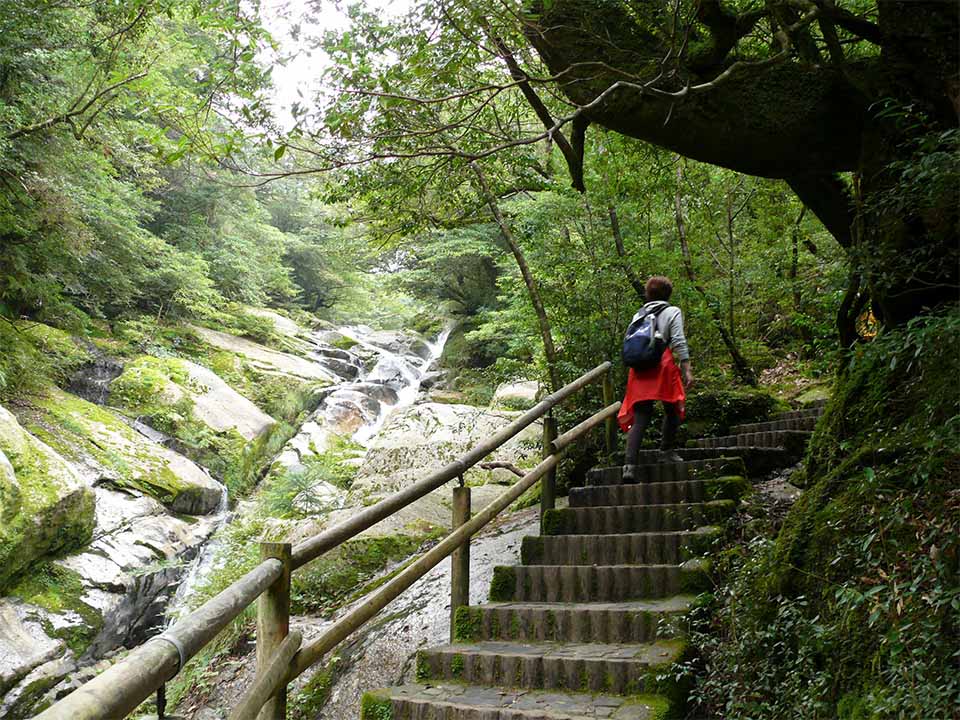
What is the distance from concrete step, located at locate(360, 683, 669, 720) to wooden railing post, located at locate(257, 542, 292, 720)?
1082 millimetres

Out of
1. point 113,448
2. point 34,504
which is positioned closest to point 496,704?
point 34,504

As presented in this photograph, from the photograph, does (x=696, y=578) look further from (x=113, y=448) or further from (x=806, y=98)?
(x=113, y=448)

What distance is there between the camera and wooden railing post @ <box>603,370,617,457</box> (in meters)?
6.69

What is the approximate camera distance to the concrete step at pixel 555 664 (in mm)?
3404

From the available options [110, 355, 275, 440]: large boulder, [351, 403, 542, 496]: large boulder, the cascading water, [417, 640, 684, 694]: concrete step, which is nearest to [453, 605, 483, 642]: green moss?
[417, 640, 684, 694]: concrete step

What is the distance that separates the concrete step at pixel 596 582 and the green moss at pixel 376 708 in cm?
128

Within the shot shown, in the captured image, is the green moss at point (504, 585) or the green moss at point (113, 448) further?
the green moss at point (113, 448)

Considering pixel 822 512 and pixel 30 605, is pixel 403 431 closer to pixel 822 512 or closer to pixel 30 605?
pixel 30 605

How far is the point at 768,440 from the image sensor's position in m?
6.71

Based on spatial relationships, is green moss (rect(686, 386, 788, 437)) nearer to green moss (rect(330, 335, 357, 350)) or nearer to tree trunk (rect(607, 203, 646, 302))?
tree trunk (rect(607, 203, 646, 302))

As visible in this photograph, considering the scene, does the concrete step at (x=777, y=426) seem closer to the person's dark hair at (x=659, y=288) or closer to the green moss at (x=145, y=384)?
the person's dark hair at (x=659, y=288)

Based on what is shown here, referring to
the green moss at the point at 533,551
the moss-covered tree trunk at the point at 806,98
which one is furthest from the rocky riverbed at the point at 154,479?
the moss-covered tree trunk at the point at 806,98

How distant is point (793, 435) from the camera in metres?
6.47

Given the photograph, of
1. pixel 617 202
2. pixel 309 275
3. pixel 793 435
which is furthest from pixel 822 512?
pixel 309 275
